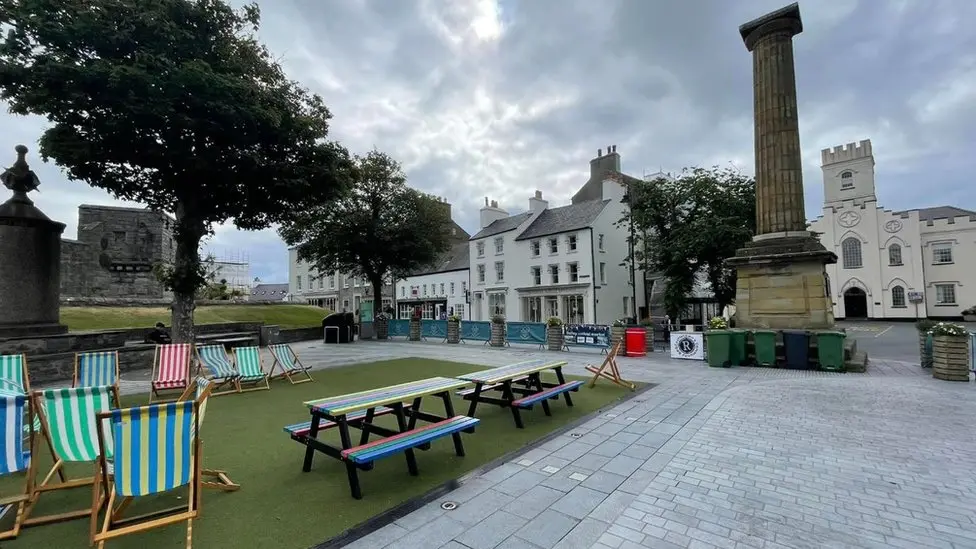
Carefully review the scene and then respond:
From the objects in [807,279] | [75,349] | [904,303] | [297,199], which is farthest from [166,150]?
[904,303]

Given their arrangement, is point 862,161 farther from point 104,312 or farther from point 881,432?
point 104,312

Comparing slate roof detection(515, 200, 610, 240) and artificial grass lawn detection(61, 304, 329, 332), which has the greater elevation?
slate roof detection(515, 200, 610, 240)

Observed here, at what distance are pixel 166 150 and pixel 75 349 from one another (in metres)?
6.18

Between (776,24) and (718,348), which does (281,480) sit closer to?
(718,348)

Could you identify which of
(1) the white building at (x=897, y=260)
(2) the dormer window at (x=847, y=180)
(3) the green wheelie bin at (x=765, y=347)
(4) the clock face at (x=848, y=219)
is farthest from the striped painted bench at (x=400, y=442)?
(2) the dormer window at (x=847, y=180)

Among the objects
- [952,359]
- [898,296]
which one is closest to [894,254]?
[898,296]

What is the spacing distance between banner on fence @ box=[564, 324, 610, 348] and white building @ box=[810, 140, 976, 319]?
3282cm

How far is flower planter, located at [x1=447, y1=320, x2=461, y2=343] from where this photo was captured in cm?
2205

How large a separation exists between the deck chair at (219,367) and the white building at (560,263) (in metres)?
26.6

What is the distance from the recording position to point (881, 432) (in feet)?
20.0

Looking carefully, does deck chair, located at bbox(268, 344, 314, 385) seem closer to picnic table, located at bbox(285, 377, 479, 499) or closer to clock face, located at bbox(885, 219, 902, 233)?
picnic table, located at bbox(285, 377, 479, 499)

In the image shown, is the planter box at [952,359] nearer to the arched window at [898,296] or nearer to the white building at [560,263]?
the white building at [560,263]

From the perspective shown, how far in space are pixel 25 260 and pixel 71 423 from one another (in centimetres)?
1048

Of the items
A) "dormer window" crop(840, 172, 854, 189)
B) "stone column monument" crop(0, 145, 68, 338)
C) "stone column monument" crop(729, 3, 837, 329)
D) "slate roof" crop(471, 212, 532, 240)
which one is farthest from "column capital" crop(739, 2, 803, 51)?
"dormer window" crop(840, 172, 854, 189)
